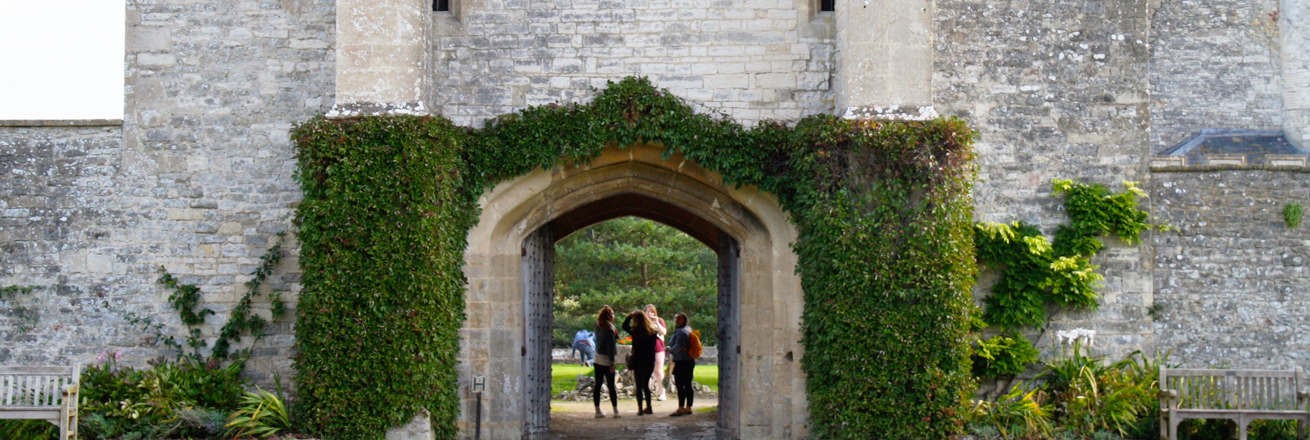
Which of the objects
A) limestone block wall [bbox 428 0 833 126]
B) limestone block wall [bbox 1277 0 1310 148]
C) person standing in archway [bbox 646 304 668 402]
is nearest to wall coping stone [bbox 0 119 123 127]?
limestone block wall [bbox 428 0 833 126]

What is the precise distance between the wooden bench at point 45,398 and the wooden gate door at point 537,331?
299 cm

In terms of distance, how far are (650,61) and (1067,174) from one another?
324cm

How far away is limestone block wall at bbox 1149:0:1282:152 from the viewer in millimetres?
13141

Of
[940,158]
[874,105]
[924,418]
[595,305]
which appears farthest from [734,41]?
[595,305]

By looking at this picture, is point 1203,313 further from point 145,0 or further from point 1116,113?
point 145,0

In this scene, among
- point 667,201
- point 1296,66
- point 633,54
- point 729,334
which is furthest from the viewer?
point 1296,66

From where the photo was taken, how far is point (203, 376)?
287 inches

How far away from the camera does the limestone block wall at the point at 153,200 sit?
7668 mm

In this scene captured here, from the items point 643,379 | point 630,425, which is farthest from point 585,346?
point 630,425

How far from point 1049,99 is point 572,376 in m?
8.04

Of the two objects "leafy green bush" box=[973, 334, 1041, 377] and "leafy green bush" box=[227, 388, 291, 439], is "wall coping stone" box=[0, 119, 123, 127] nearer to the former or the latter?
"leafy green bush" box=[227, 388, 291, 439]

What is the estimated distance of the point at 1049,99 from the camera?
7.70 meters

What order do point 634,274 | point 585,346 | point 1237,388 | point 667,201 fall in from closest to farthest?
1. point 1237,388
2. point 667,201
3. point 585,346
4. point 634,274

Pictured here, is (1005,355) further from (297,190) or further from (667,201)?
(297,190)
